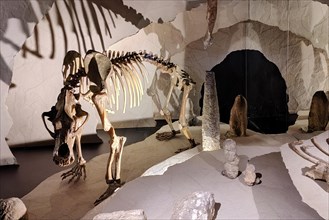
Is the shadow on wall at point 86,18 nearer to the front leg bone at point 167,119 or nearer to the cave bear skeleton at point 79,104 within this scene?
the cave bear skeleton at point 79,104

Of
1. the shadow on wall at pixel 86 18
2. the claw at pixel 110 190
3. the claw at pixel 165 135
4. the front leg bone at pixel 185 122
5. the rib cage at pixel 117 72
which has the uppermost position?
→ the shadow on wall at pixel 86 18

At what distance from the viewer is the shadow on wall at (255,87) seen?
14.8 ft

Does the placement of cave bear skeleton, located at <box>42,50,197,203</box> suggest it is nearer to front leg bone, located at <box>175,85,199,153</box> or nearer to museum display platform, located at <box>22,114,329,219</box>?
museum display platform, located at <box>22,114,329,219</box>

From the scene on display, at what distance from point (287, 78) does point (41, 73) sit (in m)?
2.97

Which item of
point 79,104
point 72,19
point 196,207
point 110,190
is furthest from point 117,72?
point 196,207

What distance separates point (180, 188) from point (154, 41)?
6.81ft

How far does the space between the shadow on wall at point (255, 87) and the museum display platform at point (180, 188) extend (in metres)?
0.71

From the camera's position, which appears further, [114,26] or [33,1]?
[114,26]

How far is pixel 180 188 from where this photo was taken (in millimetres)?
2402

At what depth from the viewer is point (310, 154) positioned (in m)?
2.57

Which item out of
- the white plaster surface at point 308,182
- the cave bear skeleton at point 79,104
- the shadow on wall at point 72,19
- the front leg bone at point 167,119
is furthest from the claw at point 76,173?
the white plaster surface at point 308,182

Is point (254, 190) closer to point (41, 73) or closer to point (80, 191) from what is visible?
point (80, 191)

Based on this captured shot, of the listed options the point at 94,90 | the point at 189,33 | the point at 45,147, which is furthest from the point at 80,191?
the point at 189,33

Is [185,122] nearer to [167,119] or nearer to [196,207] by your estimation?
[167,119]
